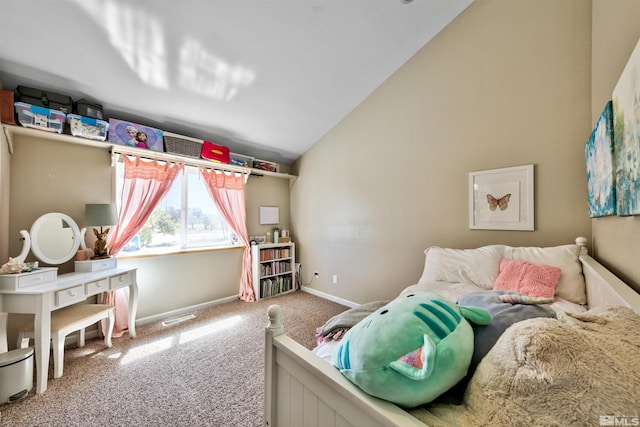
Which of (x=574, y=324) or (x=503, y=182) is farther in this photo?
(x=503, y=182)

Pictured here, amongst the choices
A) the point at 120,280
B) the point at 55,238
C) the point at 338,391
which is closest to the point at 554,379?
the point at 338,391

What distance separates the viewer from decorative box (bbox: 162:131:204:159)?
2.73 m

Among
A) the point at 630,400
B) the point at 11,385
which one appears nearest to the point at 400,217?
the point at 630,400

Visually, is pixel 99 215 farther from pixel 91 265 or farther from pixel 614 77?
pixel 614 77

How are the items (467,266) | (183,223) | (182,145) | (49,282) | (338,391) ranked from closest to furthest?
(338,391), (49,282), (467,266), (182,145), (183,223)

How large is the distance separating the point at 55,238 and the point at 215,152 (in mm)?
1777

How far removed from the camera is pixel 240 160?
3.47 meters

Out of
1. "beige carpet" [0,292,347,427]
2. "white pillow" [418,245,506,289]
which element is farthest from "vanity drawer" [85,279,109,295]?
"white pillow" [418,245,506,289]

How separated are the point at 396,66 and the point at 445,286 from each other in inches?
98.1

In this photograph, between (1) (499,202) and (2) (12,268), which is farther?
(1) (499,202)

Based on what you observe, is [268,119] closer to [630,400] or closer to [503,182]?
[503,182]

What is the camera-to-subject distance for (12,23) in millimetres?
1532

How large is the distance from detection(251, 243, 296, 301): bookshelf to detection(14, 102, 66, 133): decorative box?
2373mm

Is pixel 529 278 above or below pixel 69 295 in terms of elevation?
above
